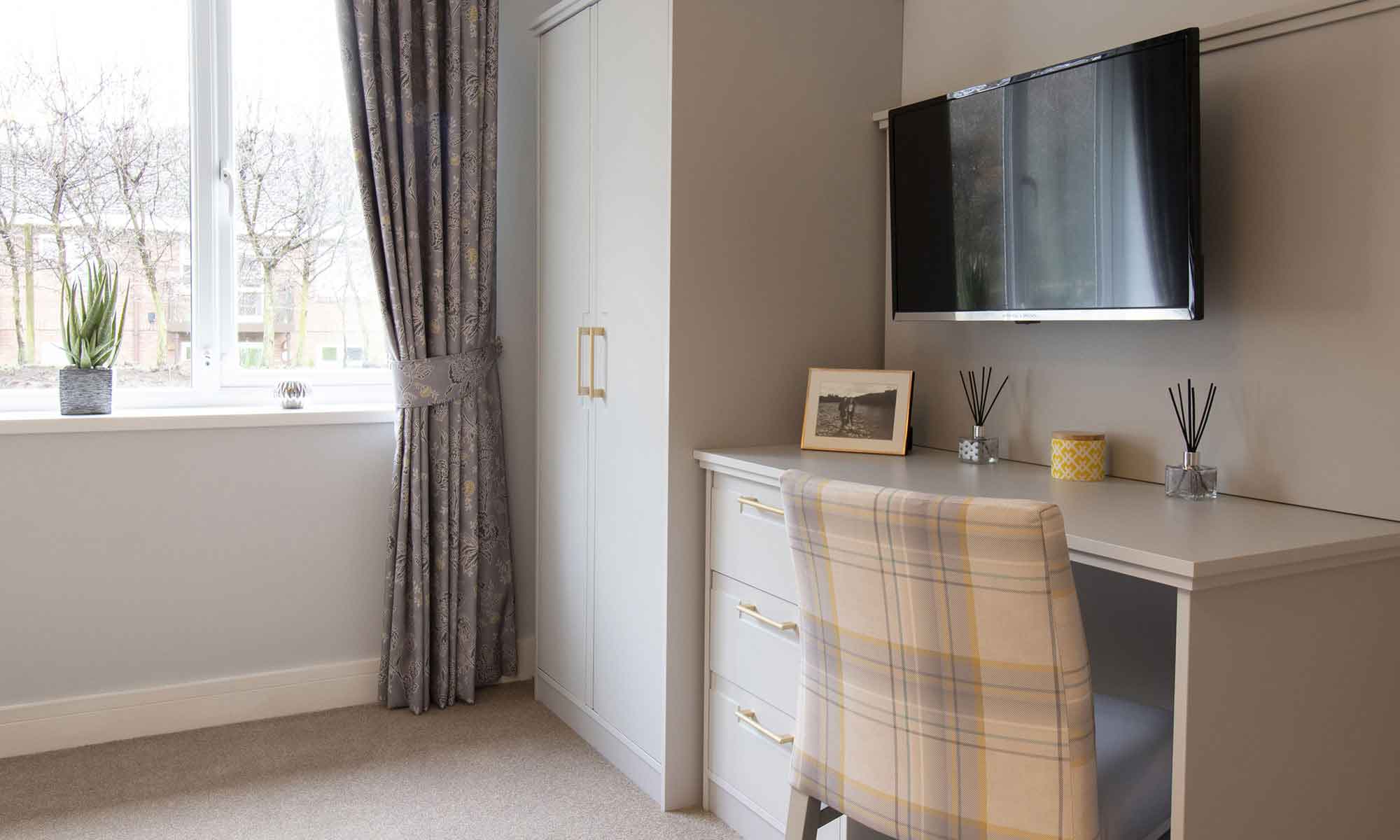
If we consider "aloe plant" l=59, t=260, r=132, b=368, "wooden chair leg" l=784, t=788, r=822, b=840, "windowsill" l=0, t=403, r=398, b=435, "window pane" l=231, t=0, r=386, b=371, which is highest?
"window pane" l=231, t=0, r=386, b=371

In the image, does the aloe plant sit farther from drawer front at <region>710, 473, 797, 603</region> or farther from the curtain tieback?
drawer front at <region>710, 473, 797, 603</region>

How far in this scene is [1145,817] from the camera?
1501 millimetres

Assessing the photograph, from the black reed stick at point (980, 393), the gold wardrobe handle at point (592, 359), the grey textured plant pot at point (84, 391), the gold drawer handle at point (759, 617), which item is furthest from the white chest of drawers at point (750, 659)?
the grey textured plant pot at point (84, 391)

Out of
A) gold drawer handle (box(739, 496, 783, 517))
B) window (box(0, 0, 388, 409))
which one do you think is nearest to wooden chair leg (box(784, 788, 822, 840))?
gold drawer handle (box(739, 496, 783, 517))

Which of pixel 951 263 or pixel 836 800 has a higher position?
pixel 951 263

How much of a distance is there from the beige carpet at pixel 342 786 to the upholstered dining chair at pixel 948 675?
3.41 feet

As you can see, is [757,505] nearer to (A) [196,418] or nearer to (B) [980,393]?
(B) [980,393]

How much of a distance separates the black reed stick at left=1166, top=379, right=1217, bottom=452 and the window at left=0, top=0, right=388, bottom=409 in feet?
7.66

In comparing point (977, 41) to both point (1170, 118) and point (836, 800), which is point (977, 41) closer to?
point (1170, 118)

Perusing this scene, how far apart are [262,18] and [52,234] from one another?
856 millimetres

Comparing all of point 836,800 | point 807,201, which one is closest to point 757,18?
point 807,201

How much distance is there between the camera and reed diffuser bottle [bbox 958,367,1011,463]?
2379 millimetres

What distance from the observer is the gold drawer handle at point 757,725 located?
2184mm

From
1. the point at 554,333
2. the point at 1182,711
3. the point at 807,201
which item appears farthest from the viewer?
the point at 554,333
